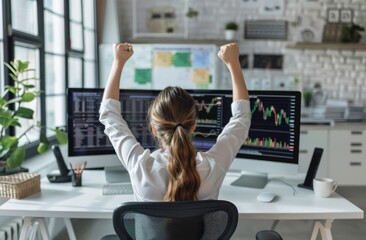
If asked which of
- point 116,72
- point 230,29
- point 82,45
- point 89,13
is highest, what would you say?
Answer: point 89,13

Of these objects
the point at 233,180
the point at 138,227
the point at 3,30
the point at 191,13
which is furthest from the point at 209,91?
the point at 191,13

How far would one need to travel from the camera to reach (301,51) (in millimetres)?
5340

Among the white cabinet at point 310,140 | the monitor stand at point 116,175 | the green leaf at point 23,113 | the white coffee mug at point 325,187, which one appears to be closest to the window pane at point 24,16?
the green leaf at point 23,113

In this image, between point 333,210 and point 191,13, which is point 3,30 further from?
point 191,13

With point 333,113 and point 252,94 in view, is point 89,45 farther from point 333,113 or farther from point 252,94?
point 252,94

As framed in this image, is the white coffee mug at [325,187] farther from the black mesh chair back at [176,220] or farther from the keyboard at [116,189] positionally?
the keyboard at [116,189]

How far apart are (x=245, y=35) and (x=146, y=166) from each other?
4.14m

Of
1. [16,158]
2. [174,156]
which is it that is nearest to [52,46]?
[16,158]

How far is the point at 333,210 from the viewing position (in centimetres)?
184

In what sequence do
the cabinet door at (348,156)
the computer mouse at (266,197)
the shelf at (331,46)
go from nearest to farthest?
the computer mouse at (266,197), the cabinet door at (348,156), the shelf at (331,46)

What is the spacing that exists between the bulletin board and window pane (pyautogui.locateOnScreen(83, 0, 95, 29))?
0.41 metres

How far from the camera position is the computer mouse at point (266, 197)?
1961 mm

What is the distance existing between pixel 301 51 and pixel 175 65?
1.64 metres

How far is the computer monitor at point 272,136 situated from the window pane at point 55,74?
2109 millimetres
